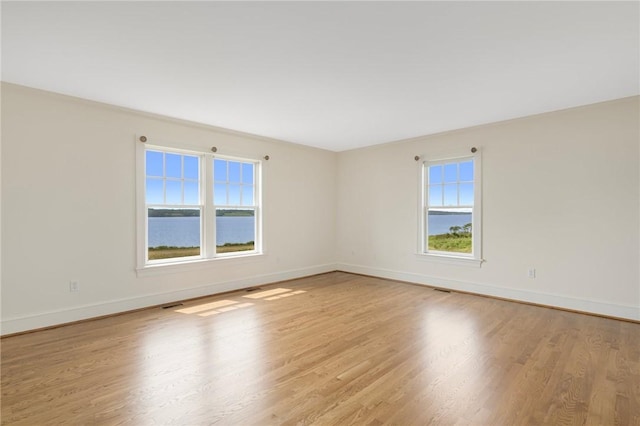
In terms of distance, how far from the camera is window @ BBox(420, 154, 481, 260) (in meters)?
4.98

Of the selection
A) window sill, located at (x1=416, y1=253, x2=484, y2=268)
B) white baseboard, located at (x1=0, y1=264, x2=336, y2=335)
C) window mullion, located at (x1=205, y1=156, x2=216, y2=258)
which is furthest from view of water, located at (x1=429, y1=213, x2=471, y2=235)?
window mullion, located at (x1=205, y1=156, x2=216, y2=258)

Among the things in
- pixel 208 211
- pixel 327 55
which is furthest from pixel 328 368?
pixel 208 211

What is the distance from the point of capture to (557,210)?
13.8ft

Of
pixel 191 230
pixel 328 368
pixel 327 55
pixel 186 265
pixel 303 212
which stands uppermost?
pixel 327 55

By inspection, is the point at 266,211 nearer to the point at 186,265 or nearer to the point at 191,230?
the point at 191,230

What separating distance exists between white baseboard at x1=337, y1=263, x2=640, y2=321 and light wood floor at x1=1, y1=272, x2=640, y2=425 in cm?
19

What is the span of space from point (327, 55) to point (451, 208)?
143 inches

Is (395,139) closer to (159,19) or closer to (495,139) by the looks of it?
(495,139)

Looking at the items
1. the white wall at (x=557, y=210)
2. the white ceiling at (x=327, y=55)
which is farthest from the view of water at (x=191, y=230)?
the white wall at (x=557, y=210)

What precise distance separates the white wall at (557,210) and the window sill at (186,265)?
2.96m

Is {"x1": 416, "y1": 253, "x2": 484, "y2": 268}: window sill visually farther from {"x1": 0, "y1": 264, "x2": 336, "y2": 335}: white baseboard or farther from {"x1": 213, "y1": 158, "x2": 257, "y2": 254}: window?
{"x1": 213, "y1": 158, "x2": 257, "y2": 254}: window

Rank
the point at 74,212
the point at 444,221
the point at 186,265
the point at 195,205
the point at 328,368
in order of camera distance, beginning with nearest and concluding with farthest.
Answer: the point at 328,368
the point at 74,212
the point at 186,265
the point at 195,205
the point at 444,221

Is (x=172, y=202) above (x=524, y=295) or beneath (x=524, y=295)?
above

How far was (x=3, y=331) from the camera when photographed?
3189 mm
